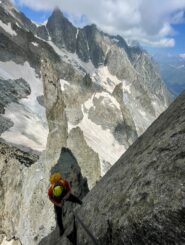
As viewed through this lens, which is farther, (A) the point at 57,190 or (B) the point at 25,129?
(B) the point at 25,129

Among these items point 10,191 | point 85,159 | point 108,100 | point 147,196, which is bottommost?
point 10,191

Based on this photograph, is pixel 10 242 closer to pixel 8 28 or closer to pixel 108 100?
pixel 108 100

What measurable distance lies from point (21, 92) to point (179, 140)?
108 meters

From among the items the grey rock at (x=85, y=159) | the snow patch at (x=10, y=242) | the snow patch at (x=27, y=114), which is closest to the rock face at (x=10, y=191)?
the snow patch at (x=10, y=242)

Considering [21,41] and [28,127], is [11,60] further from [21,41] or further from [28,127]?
[28,127]

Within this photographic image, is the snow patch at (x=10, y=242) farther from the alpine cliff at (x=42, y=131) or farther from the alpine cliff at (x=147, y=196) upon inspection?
the alpine cliff at (x=147, y=196)

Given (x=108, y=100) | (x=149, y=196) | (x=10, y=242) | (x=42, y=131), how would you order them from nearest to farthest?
1. (x=149, y=196)
2. (x=10, y=242)
3. (x=42, y=131)
4. (x=108, y=100)

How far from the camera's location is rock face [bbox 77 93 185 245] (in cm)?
959

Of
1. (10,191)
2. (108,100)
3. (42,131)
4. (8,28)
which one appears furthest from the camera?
(8,28)

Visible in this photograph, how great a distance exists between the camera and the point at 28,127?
282ft

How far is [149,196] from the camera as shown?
10656mm

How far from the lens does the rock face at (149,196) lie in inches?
378

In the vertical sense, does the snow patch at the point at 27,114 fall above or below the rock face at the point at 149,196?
below

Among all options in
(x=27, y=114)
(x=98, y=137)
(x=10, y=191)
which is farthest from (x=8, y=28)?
(x=10, y=191)
